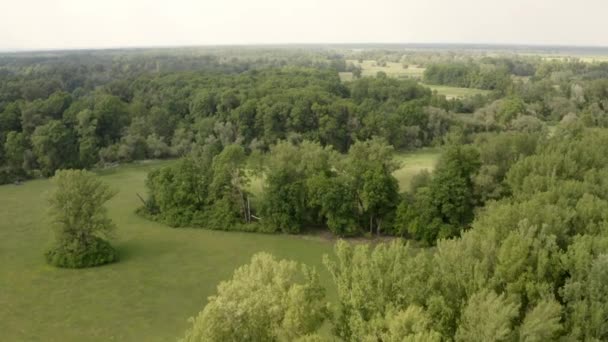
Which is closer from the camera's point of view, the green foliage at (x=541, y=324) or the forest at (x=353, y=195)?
the green foliage at (x=541, y=324)

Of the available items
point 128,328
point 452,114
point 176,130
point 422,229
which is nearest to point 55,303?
point 128,328

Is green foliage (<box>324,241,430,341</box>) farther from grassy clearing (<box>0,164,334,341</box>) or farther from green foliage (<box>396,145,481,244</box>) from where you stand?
green foliage (<box>396,145,481,244</box>)

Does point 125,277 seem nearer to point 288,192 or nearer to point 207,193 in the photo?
point 207,193

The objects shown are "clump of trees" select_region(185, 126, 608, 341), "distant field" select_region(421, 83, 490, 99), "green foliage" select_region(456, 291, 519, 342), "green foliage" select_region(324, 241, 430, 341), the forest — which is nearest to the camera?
"green foliage" select_region(456, 291, 519, 342)

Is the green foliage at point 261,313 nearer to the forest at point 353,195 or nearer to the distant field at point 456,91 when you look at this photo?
the forest at point 353,195

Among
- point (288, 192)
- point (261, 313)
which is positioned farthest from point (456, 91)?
point (261, 313)

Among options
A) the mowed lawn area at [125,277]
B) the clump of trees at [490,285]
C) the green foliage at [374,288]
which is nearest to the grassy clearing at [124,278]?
the mowed lawn area at [125,277]

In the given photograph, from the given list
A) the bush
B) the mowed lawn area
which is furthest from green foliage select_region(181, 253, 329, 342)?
the bush
